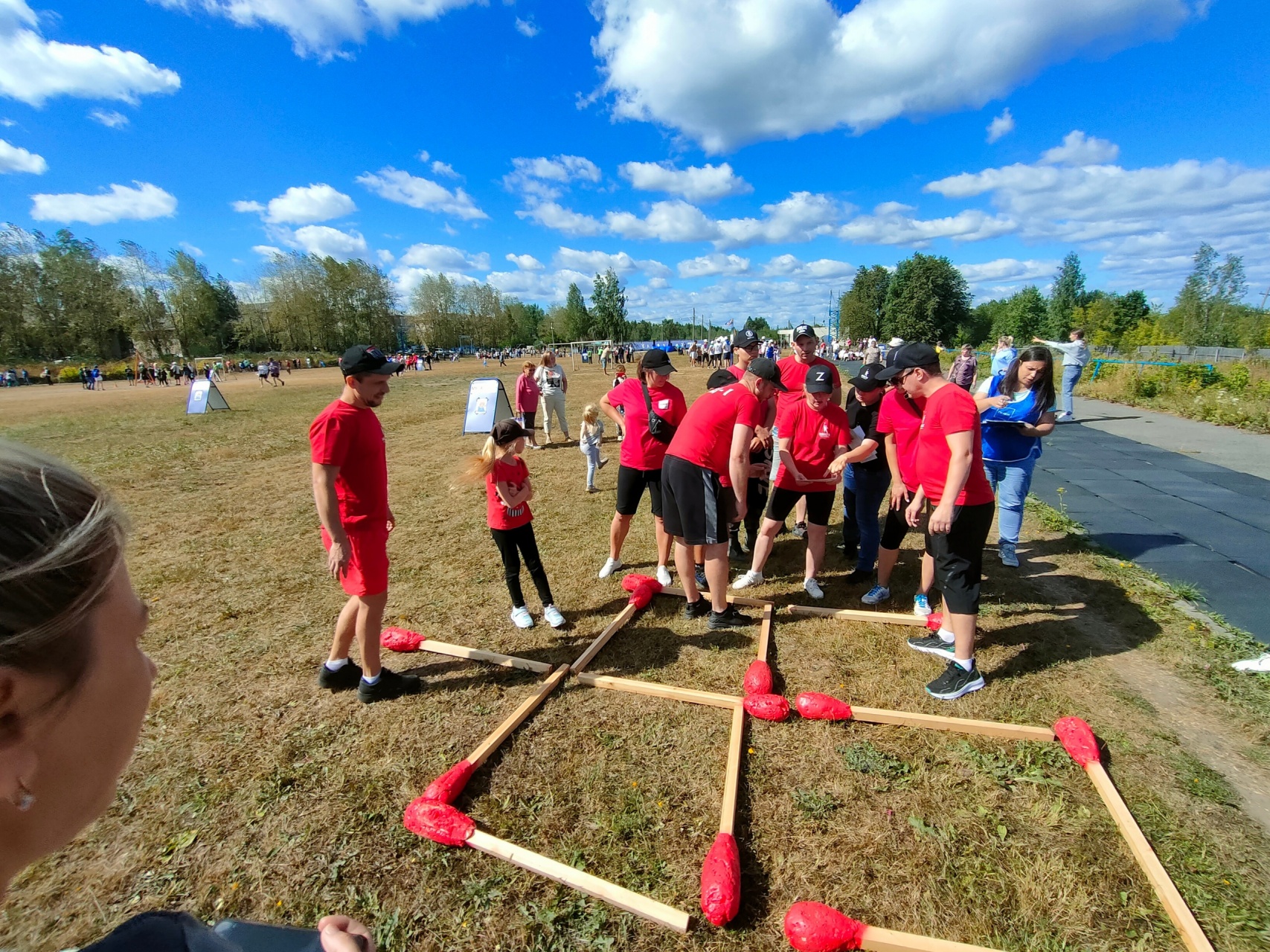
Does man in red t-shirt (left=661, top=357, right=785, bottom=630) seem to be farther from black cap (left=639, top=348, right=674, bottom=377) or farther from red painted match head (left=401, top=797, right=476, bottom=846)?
red painted match head (left=401, top=797, right=476, bottom=846)

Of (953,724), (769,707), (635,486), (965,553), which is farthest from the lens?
(635,486)

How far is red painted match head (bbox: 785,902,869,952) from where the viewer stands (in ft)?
7.70

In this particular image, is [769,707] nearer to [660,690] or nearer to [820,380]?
[660,690]

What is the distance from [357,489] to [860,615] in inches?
170

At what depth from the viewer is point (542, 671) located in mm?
4344

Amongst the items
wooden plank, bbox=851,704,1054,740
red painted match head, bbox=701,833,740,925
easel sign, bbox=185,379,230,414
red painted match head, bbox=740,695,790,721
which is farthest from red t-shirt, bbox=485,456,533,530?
easel sign, bbox=185,379,230,414

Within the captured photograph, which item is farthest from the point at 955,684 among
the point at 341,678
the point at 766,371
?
the point at 341,678

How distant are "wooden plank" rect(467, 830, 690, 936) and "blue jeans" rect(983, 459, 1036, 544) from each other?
522cm

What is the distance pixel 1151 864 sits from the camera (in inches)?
105

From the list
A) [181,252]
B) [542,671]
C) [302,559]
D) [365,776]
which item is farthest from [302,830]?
[181,252]

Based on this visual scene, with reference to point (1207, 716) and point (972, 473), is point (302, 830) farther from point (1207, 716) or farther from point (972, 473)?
point (1207, 716)

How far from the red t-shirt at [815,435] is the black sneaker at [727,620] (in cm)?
141

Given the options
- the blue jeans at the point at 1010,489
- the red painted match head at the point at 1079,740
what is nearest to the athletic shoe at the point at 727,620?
the red painted match head at the point at 1079,740

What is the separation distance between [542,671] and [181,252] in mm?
80657
